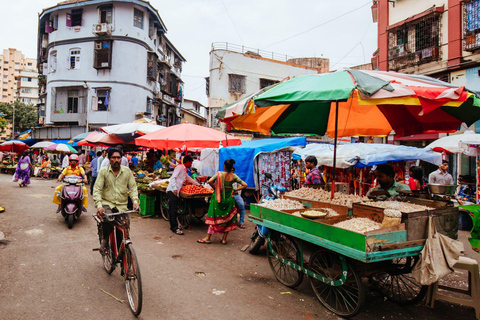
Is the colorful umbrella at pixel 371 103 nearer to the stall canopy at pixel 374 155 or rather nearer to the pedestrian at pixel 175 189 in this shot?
the pedestrian at pixel 175 189

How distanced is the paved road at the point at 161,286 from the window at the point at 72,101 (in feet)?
81.8

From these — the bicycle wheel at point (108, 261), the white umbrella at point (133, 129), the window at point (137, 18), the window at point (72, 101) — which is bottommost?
the bicycle wheel at point (108, 261)

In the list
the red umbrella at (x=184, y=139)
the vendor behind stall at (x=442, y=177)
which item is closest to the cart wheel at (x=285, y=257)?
the red umbrella at (x=184, y=139)

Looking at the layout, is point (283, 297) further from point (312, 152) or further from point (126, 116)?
point (126, 116)

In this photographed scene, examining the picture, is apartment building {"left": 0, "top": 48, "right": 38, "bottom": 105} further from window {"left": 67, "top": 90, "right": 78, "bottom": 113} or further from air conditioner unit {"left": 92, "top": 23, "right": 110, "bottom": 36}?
air conditioner unit {"left": 92, "top": 23, "right": 110, "bottom": 36}

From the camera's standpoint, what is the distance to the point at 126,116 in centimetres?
→ 2856

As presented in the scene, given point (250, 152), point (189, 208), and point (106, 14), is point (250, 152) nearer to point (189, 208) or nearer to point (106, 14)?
point (189, 208)

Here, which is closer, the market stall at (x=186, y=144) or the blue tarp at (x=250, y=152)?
the market stall at (x=186, y=144)

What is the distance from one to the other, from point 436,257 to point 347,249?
0.98 m

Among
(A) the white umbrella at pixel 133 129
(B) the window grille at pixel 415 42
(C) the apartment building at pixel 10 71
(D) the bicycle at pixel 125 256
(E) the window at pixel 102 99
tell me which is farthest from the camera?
(C) the apartment building at pixel 10 71

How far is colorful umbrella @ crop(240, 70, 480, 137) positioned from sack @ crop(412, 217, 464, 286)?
144 centimetres

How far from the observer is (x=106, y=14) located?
28.4 metres

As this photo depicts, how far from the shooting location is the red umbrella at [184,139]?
900 cm

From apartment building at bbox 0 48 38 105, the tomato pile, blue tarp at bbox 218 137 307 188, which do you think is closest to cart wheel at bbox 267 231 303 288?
the tomato pile
